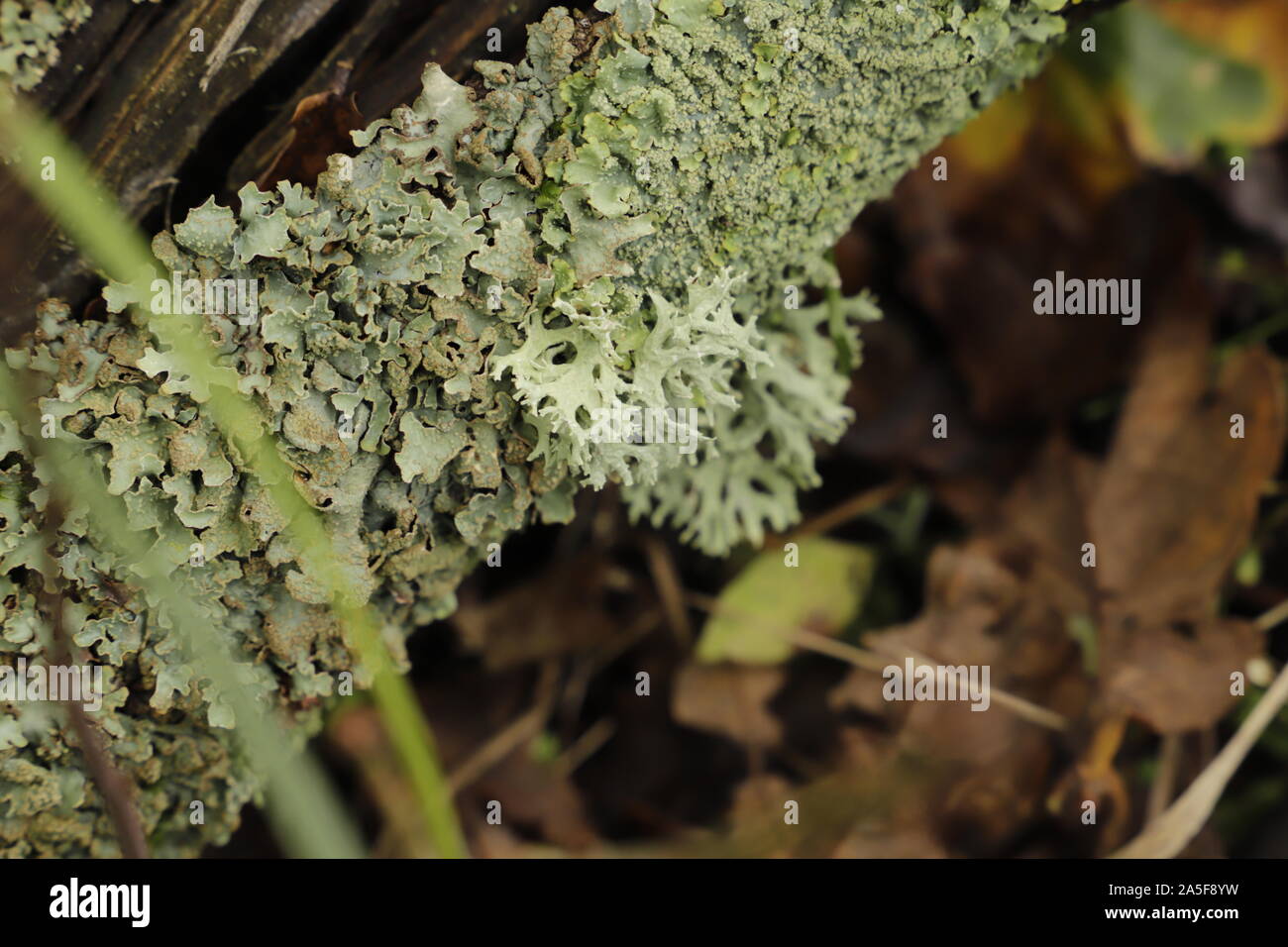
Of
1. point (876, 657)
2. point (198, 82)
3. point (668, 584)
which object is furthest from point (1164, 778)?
point (198, 82)

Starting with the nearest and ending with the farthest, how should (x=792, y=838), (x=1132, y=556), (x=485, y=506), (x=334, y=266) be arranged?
(x=334, y=266) → (x=485, y=506) → (x=792, y=838) → (x=1132, y=556)

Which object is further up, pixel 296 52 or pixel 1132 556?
pixel 296 52

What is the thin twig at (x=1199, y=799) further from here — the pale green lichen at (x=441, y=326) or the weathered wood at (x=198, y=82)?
the weathered wood at (x=198, y=82)

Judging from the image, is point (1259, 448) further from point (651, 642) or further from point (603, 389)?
point (603, 389)

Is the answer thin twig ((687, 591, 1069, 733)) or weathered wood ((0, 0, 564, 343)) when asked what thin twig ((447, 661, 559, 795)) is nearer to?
thin twig ((687, 591, 1069, 733))

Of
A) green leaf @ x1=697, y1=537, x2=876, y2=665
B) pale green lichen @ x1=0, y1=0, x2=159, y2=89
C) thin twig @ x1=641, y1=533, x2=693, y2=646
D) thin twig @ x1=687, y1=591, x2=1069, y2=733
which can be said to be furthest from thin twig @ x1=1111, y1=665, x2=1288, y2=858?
pale green lichen @ x1=0, y1=0, x2=159, y2=89

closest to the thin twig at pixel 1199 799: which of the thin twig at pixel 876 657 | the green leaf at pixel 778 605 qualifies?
the thin twig at pixel 876 657

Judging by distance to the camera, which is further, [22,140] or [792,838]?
[792,838]
